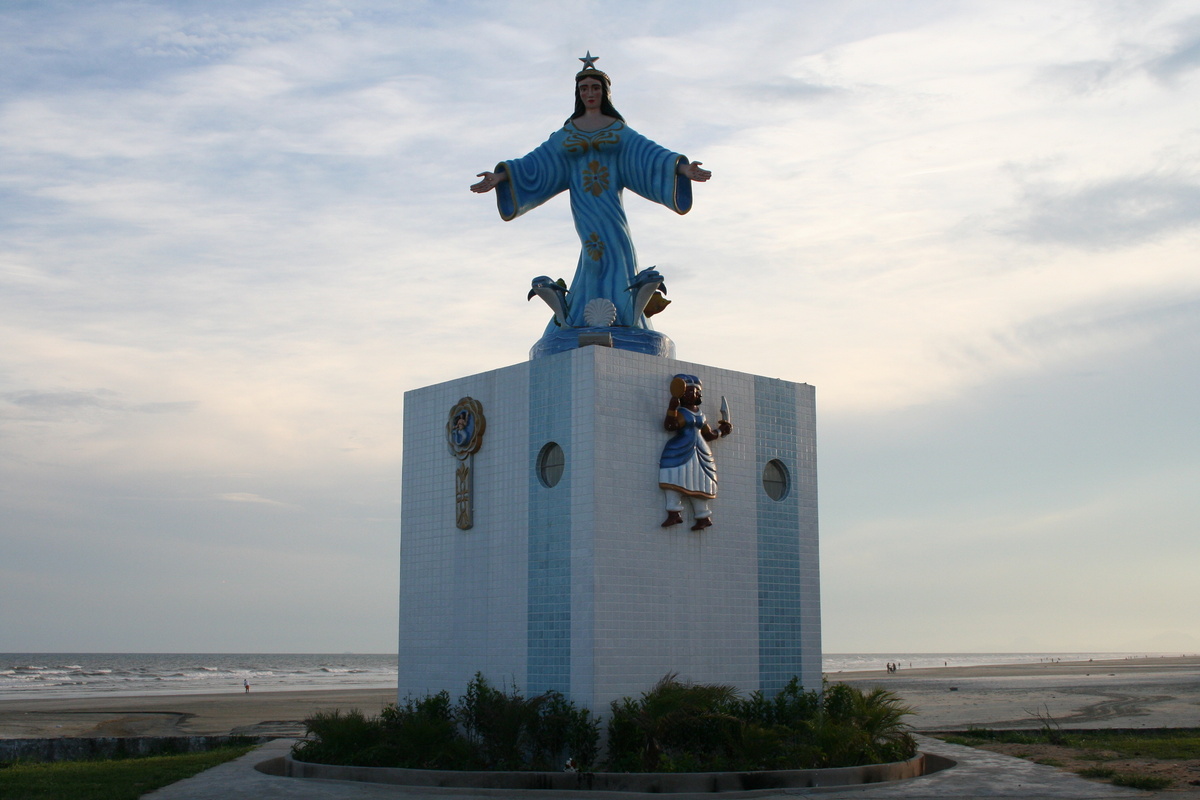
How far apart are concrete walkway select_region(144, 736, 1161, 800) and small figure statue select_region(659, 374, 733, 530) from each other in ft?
13.1

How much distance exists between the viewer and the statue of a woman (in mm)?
17734

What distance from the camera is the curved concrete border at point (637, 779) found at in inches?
531

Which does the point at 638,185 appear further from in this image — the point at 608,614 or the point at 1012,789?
the point at 1012,789

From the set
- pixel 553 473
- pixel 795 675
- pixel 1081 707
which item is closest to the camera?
pixel 553 473

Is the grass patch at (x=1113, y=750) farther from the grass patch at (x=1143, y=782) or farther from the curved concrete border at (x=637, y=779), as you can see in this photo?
the curved concrete border at (x=637, y=779)

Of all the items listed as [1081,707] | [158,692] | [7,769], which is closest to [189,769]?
[7,769]

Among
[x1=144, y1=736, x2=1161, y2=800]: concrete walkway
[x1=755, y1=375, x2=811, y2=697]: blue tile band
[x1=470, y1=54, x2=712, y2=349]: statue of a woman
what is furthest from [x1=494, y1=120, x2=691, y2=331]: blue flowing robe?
[x1=144, y1=736, x2=1161, y2=800]: concrete walkway

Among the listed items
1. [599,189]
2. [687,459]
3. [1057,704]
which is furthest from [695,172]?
[1057,704]

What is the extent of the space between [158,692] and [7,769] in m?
41.2

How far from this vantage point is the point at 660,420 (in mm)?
16203

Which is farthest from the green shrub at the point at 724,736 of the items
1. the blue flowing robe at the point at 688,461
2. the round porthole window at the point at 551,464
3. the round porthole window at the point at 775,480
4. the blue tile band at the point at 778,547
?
the round porthole window at the point at 775,480

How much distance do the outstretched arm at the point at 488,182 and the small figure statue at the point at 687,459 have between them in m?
4.46

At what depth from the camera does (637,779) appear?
13.5 metres

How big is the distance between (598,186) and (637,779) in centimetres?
889
